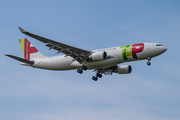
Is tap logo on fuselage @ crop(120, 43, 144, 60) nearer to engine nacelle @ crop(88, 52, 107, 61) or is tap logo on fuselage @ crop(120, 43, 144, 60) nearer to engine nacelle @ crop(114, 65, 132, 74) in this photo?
engine nacelle @ crop(88, 52, 107, 61)

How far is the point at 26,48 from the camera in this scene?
171 ft

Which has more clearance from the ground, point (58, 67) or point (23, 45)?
point (23, 45)

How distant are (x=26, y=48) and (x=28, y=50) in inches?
28.6

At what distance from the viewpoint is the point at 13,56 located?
4312cm

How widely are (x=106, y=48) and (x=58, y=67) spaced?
816 cm

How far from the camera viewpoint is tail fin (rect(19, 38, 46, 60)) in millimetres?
50344

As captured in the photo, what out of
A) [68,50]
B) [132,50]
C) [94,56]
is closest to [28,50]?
[68,50]

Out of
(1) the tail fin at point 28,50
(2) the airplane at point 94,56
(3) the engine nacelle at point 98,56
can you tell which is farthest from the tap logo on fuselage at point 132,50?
(1) the tail fin at point 28,50

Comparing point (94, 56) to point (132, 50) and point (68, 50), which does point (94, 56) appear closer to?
point (68, 50)

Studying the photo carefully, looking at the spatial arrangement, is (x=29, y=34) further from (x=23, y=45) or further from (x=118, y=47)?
(x=23, y=45)

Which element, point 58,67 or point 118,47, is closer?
point 118,47

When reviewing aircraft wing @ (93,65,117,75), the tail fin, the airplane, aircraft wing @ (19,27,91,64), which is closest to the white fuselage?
the airplane

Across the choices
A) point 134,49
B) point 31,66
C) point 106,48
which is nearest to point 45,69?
point 31,66

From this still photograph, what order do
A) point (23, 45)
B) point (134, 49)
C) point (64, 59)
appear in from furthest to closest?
1. point (23, 45)
2. point (64, 59)
3. point (134, 49)
